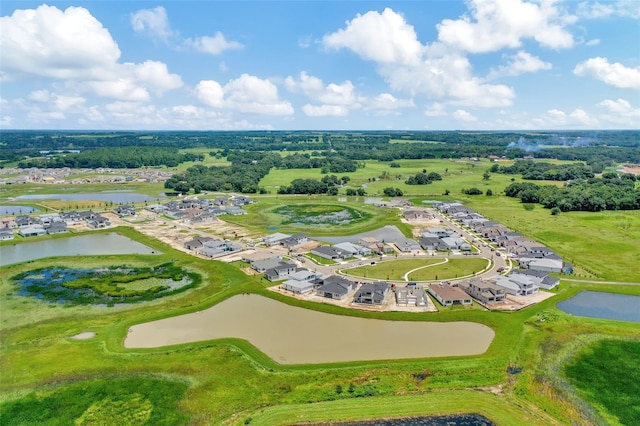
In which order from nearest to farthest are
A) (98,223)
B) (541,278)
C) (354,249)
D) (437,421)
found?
(437,421), (541,278), (354,249), (98,223)

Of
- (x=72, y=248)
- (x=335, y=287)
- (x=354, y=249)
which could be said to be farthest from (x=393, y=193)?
(x=72, y=248)

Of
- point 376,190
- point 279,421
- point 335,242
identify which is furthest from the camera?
point 376,190

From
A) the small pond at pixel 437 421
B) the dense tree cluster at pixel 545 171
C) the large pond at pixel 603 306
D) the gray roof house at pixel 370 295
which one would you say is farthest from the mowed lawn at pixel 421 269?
the dense tree cluster at pixel 545 171

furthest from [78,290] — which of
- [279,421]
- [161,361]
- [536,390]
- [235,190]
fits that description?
[235,190]

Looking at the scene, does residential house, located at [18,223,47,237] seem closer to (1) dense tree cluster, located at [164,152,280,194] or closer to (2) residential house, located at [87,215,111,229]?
(2) residential house, located at [87,215,111,229]

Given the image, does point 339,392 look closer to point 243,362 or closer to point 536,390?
point 243,362

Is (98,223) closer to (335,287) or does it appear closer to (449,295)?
(335,287)

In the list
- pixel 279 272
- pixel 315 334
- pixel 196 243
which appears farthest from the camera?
pixel 196 243
